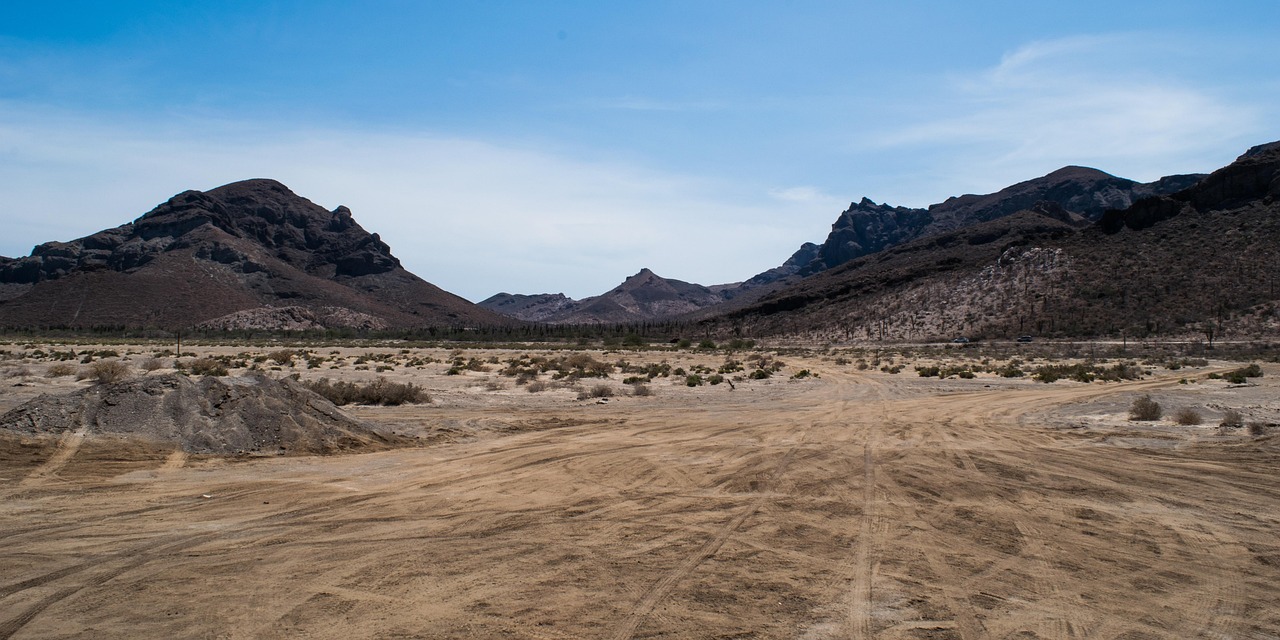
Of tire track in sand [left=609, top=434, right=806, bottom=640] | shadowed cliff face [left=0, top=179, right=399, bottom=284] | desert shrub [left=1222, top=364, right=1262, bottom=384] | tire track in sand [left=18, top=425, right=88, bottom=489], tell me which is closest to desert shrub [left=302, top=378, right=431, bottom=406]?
tire track in sand [left=18, top=425, right=88, bottom=489]

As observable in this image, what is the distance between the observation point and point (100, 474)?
1097 cm

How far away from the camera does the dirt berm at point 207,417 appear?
1274cm

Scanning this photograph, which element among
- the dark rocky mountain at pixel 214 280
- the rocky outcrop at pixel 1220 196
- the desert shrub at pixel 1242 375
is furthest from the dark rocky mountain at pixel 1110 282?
the dark rocky mountain at pixel 214 280

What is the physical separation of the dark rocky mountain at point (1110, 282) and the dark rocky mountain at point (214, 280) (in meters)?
84.8

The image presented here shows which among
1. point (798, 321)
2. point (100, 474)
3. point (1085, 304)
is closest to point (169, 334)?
point (798, 321)

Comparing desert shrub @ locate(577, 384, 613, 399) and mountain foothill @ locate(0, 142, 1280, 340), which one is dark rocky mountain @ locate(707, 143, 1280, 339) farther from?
desert shrub @ locate(577, 384, 613, 399)

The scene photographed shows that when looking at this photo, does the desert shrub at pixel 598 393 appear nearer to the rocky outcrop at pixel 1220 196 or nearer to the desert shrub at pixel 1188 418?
the desert shrub at pixel 1188 418

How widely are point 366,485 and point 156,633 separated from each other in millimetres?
5405

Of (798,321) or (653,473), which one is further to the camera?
(798,321)

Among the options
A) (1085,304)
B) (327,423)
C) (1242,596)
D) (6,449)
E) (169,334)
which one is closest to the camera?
(1242,596)

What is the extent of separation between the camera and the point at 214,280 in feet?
466

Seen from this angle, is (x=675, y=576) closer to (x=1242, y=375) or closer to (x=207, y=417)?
(x=207, y=417)

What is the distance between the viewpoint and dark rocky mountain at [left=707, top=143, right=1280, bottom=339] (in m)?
66.0

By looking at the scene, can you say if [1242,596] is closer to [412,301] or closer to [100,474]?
[100,474]
